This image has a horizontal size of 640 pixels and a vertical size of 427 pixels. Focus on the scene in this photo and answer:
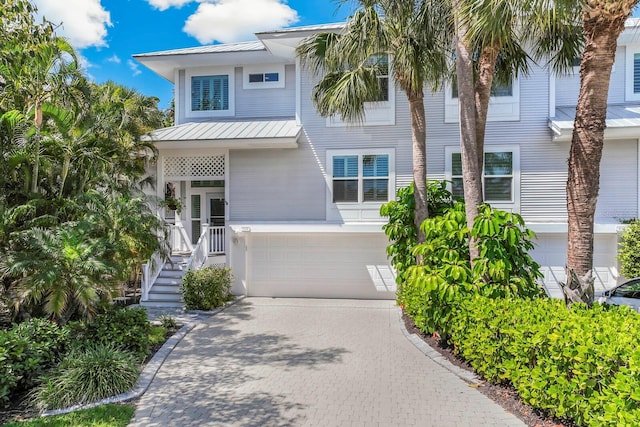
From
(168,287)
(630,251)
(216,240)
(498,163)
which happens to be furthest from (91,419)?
(630,251)

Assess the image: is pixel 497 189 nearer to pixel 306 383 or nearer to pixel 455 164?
pixel 455 164

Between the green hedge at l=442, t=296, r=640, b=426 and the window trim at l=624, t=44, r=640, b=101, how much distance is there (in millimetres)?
10702

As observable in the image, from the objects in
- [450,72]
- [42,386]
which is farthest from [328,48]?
[42,386]

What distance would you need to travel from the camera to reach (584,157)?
5.80 metres

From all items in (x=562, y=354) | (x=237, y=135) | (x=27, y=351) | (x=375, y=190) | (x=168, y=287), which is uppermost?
(x=237, y=135)

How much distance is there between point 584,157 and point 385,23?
16.6ft

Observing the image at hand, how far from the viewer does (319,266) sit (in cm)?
1308

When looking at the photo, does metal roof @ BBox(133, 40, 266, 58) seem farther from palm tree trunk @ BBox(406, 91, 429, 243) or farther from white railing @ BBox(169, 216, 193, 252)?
palm tree trunk @ BBox(406, 91, 429, 243)

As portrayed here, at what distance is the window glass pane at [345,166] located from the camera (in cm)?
1329

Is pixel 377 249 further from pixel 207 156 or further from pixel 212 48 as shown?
pixel 212 48

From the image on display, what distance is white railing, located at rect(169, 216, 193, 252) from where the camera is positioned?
46.9 feet

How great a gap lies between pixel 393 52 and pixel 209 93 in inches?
340

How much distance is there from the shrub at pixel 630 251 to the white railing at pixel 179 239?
14.1 meters

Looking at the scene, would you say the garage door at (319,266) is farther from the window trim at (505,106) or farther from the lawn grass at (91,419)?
the lawn grass at (91,419)
